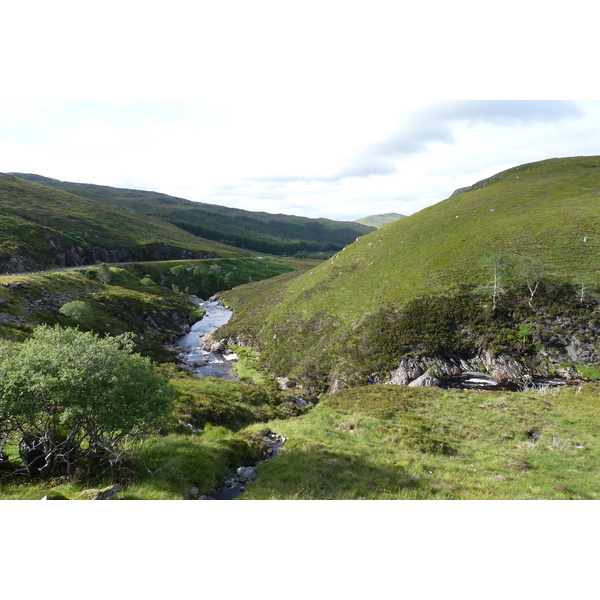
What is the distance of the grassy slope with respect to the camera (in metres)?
42.1

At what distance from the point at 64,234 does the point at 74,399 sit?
13182cm

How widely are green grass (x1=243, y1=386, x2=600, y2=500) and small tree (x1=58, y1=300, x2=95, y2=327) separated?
40.2 metres

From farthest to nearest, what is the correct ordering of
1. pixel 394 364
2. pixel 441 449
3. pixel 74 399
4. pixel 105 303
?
pixel 105 303
pixel 394 364
pixel 441 449
pixel 74 399

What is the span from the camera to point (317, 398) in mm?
32875

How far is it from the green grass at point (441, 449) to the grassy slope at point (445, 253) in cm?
1743

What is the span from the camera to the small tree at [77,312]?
4452cm

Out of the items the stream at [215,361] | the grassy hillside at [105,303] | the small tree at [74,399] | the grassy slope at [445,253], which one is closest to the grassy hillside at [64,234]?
the grassy hillside at [105,303]

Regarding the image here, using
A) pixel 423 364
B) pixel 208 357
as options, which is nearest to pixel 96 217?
pixel 208 357

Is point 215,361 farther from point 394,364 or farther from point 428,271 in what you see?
point 428,271

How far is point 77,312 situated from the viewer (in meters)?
44.5

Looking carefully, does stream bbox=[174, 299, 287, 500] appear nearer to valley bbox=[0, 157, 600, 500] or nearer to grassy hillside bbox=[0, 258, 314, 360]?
valley bbox=[0, 157, 600, 500]

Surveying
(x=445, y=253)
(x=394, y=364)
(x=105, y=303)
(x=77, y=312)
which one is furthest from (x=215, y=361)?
(x=445, y=253)

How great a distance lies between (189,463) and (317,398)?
20.6 metres

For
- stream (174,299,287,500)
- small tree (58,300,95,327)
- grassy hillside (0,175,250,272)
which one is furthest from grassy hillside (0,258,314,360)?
grassy hillside (0,175,250,272)
